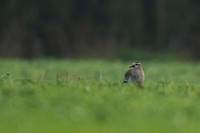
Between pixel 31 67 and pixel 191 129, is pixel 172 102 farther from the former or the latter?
pixel 31 67

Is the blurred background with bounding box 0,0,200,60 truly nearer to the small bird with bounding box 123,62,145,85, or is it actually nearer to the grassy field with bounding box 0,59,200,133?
the small bird with bounding box 123,62,145,85

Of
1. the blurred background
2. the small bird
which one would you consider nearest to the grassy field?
the small bird

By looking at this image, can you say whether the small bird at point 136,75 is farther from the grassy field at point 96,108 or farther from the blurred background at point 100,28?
the blurred background at point 100,28

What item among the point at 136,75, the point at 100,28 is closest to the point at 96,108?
the point at 136,75

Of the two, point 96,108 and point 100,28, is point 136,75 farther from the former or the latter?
point 100,28

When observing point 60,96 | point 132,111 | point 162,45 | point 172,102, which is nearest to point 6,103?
point 60,96

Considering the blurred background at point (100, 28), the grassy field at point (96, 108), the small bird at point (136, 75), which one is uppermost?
the blurred background at point (100, 28)

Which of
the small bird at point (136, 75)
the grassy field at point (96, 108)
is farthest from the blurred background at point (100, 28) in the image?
the grassy field at point (96, 108)

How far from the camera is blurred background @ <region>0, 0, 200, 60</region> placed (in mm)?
50094

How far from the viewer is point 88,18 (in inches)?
2069

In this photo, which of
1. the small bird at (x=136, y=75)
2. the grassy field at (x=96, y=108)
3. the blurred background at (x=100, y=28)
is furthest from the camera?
the blurred background at (x=100, y=28)

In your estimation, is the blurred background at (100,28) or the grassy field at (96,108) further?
the blurred background at (100,28)

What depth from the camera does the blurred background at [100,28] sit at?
50094mm

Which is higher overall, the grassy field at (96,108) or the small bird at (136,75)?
the small bird at (136,75)
